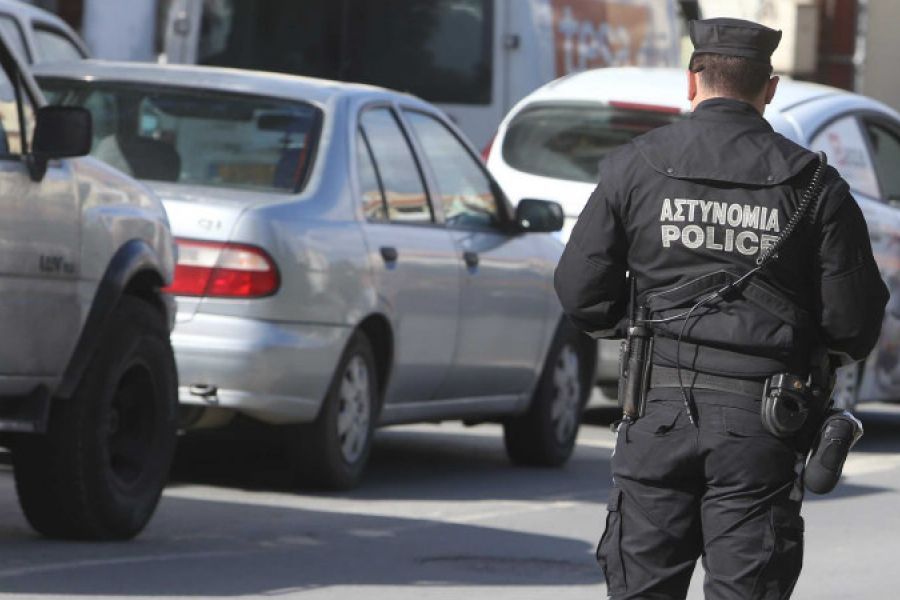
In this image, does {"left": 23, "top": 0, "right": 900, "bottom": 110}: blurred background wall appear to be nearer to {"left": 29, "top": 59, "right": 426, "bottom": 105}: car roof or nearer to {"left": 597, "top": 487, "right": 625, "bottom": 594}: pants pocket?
{"left": 29, "top": 59, "right": 426, "bottom": 105}: car roof

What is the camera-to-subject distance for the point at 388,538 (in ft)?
28.4

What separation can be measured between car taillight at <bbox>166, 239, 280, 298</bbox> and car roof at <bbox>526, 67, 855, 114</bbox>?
4.48 m

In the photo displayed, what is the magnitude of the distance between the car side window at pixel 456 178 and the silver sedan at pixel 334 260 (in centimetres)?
1

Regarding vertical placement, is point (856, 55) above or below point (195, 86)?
below

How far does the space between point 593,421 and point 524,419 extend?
10.2 ft

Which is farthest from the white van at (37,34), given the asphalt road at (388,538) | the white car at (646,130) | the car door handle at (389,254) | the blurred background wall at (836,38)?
the blurred background wall at (836,38)

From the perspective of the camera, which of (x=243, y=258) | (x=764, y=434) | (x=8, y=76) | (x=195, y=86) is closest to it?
(x=764, y=434)

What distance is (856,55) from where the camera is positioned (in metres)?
35.1

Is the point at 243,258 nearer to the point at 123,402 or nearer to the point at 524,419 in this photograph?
the point at 123,402

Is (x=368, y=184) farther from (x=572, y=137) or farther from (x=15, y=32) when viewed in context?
(x=15, y=32)

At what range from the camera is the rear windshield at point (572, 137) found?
1322 centimetres

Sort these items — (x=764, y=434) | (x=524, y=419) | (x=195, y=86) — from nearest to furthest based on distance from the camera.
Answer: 1. (x=764, y=434)
2. (x=195, y=86)
3. (x=524, y=419)

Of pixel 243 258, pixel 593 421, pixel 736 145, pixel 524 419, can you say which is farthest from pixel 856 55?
pixel 736 145

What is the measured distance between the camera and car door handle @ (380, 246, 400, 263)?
9.91m
